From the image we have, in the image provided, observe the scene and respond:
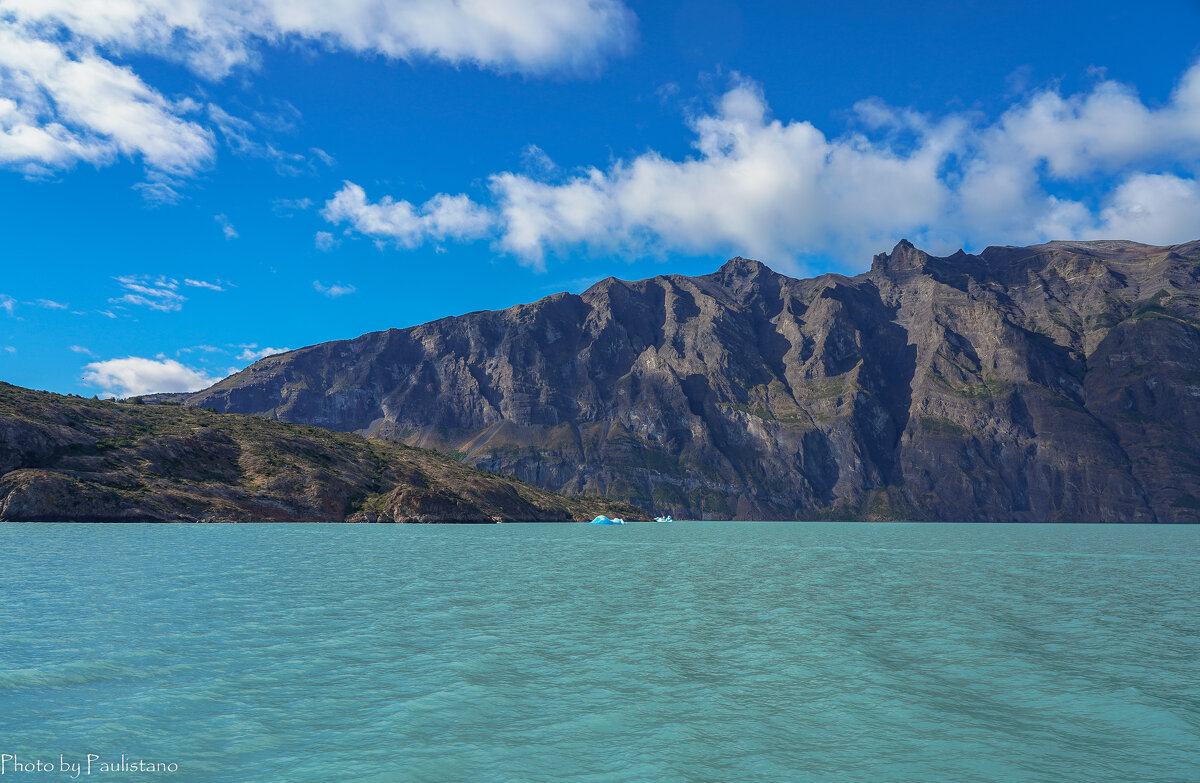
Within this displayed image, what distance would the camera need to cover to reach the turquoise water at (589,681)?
17.3 metres

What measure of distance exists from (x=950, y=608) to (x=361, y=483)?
175m

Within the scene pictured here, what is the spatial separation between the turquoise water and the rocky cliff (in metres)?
104

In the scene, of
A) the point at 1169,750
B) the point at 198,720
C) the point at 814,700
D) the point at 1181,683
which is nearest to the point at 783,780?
the point at 814,700

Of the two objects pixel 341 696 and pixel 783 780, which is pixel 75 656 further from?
pixel 783 780

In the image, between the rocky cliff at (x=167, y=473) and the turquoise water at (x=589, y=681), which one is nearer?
the turquoise water at (x=589, y=681)

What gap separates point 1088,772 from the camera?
55.6ft

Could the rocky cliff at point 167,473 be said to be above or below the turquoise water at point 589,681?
above

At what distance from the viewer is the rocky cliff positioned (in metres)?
136

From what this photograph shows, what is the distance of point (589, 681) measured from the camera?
24.5 meters

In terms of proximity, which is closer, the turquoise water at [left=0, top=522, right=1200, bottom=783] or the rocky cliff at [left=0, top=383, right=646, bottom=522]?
the turquoise water at [left=0, top=522, right=1200, bottom=783]

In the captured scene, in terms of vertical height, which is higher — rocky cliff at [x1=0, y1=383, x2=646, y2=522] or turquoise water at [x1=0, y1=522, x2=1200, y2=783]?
rocky cliff at [x1=0, y1=383, x2=646, y2=522]

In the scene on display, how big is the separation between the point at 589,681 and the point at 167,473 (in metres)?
164

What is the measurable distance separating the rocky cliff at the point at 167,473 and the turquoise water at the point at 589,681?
104 metres

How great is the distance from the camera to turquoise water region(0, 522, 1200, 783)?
17.3m
